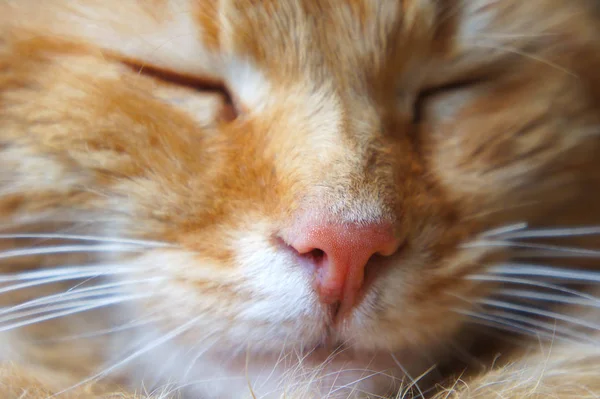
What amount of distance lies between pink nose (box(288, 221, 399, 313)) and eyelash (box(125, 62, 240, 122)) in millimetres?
230

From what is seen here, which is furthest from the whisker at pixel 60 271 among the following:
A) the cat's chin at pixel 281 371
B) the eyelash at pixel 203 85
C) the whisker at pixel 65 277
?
the eyelash at pixel 203 85

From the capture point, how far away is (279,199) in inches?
31.5

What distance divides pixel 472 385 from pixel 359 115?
37cm

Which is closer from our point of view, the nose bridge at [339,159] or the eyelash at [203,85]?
the nose bridge at [339,159]

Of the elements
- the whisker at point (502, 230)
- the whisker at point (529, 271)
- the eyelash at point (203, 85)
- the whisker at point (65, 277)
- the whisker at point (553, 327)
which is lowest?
the whisker at point (553, 327)

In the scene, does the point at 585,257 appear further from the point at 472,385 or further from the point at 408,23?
the point at 408,23

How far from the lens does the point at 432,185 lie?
906 mm

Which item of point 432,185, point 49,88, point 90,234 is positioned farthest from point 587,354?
point 49,88

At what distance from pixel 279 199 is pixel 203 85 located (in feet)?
0.74

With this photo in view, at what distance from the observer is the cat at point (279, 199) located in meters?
0.81

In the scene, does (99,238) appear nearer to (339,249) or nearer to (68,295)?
(68,295)

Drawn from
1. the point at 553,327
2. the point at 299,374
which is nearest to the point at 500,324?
the point at 553,327

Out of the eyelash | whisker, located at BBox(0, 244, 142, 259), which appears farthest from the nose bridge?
whisker, located at BBox(0, 244, 142, 259)

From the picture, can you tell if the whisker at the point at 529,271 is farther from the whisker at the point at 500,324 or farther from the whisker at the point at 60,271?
the whisker at the point at 60,271
